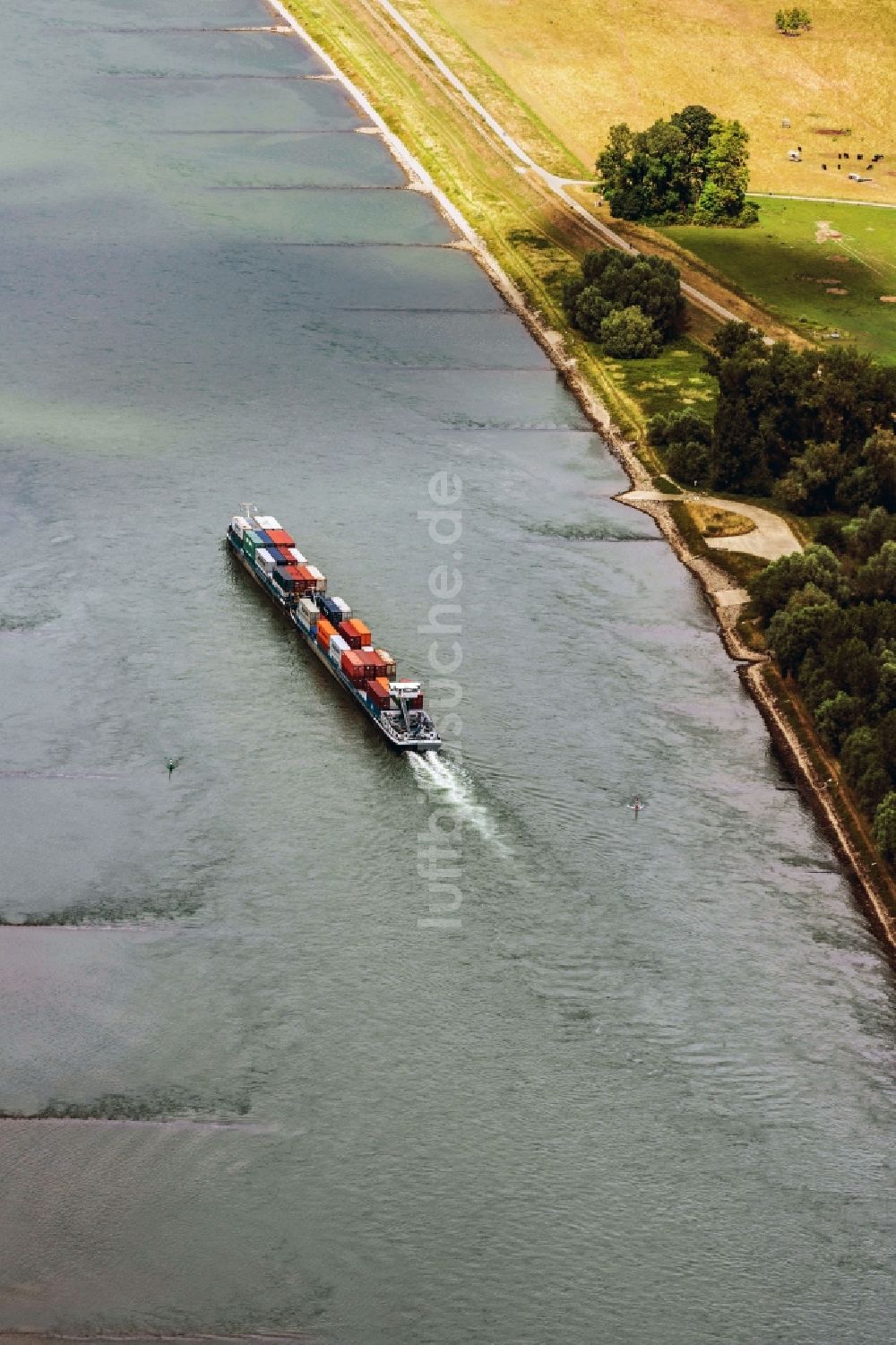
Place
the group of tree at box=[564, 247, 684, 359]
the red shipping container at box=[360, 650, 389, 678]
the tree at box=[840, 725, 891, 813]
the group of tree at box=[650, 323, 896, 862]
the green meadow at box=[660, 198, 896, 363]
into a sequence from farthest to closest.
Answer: the green meadow at box=[660, 198, 896, 363] → the group of tree at box=[564, 247, 684, 359] → the group of tree at box=[650, 323, 896, 862] → the red shipping container at box=[360, 650, 389, 678] → the tree at box=[840, 725, 891, 813]

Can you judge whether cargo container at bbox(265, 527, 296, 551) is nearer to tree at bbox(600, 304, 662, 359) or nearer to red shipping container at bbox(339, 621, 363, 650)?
red shipping container at bbox(339, 621, 363, 650)

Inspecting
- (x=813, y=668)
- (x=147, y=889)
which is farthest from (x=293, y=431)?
(x=147, y=889)

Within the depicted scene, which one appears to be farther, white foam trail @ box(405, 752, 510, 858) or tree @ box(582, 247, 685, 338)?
tree @ box(582, 247, 685, 338)

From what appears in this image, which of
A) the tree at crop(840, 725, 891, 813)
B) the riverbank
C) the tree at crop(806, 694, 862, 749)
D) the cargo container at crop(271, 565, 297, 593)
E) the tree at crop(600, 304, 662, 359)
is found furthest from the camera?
the tree at crop(600, 304, 662, 359)

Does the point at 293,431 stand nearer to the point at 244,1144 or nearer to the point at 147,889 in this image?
the point at 147,889

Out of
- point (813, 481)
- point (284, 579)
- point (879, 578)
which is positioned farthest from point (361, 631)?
point (813, 481)

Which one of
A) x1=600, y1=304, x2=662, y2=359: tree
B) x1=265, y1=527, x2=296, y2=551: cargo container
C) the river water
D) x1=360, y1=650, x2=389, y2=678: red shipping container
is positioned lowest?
the river water

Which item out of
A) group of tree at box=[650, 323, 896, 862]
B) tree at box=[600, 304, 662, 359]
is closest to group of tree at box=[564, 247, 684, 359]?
tree at box=[600, 304, 662, 359]

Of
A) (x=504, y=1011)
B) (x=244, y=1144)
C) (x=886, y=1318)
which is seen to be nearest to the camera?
(x=886, y=1318)
